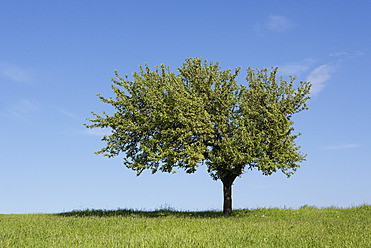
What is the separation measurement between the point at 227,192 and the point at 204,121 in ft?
20.9

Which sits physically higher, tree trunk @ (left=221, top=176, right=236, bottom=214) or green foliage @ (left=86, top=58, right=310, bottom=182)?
green foliage @ (left=86, top=58, right=310, bottom=182)

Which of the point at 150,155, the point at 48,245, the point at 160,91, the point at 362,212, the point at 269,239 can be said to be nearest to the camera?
the point at 48,245

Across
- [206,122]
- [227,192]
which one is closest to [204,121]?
[206,122]

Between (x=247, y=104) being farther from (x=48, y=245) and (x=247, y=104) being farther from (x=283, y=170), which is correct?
(x=48, y=245)

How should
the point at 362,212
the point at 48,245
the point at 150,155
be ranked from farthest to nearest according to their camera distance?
the point at 362,212
the point at 150,155
the point at 48,245

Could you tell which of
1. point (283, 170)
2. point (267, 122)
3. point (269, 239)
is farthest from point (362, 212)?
point (269, 239)

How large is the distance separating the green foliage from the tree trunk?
342mm

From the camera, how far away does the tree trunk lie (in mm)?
25062

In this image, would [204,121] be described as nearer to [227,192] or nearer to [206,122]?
[206,122]

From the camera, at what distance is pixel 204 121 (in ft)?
73.5

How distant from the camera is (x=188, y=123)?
22.0m

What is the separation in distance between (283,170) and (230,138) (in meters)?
4.47

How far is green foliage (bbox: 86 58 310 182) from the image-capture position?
21.8 metres

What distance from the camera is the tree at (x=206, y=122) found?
859 inches
